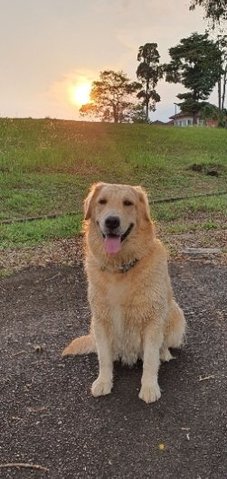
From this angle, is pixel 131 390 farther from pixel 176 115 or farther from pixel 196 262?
pixel 176 115

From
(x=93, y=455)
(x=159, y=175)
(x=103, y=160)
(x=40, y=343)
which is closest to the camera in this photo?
(x=93, y=455)

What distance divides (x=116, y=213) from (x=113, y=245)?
0.21 m

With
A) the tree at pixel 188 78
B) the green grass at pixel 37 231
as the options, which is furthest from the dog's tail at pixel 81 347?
the tree at pixel 188 78

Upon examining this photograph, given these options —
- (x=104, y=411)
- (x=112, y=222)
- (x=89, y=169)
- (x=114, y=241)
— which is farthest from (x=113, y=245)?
(x=89, y=169)

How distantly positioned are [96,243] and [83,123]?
21719 mm

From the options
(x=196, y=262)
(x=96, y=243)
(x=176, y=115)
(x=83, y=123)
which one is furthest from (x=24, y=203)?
(x=176, y=115)

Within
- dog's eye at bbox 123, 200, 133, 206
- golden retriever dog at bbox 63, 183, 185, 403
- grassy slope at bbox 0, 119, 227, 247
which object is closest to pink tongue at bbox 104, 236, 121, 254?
golden retriever dog at bbox 63, 183, 185, 403

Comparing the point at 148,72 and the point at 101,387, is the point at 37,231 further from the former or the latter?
the point at 148,72

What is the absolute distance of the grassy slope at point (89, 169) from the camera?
32.2 feet

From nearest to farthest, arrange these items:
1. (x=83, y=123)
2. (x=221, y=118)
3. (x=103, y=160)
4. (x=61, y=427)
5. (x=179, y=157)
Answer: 1. (x=61, y=427)
2. (x=103, y=160)
3. (x=179, y=157)
4. (x=83, y=123)
5. (x=221, y=118)

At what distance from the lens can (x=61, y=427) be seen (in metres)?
3.13

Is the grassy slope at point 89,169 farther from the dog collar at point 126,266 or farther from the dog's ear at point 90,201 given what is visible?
the dog collar at point 126,266

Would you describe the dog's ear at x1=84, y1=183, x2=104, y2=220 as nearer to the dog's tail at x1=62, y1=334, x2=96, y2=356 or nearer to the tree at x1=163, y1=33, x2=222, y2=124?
the dog's tail at x1=62, y1=334, x2=96, y2=356

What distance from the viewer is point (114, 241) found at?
340 cm
